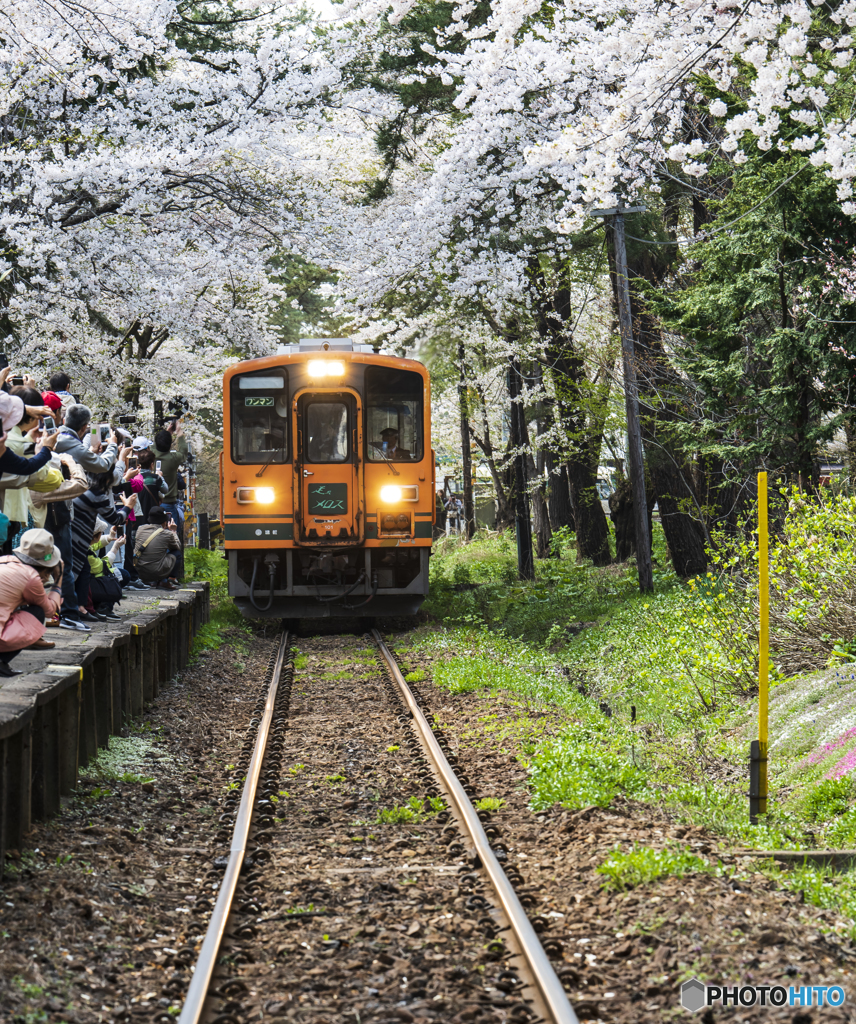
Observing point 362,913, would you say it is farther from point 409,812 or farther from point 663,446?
point 663,446

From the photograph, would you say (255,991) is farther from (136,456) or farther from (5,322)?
(5,322)

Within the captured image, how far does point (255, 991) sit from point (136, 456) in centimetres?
843

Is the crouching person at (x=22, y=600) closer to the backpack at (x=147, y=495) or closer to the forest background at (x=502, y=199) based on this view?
the backpack at (x=147, y=495)

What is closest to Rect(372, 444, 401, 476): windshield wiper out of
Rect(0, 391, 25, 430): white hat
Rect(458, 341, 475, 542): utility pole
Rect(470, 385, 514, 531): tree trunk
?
Rect(0, 391, 25, 430): white hat

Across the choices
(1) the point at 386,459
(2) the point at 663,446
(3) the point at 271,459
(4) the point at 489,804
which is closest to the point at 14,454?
(4) the point at 489,804

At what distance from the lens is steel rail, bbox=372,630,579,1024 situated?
3.63 meters

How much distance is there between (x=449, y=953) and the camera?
4.19 meters

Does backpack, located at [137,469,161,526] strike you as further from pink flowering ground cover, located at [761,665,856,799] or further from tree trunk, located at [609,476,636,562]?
A: tree trunk, located at [609,476,636,562]

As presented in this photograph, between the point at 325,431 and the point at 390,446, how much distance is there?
76 cm

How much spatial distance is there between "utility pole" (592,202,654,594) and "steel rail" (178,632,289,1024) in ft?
22.4

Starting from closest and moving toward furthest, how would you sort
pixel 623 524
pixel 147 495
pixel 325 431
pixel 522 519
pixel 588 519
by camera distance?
pixel 147 495 < pixel 325 431 < pixel 522 519 < pixel 623 524 < pixel 588 519

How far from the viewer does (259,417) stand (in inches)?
514

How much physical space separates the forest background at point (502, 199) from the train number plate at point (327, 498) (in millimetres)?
3606

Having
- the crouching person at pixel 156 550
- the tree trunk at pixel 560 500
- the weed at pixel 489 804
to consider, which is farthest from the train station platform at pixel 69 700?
the tree trunk at pixel 560 500
